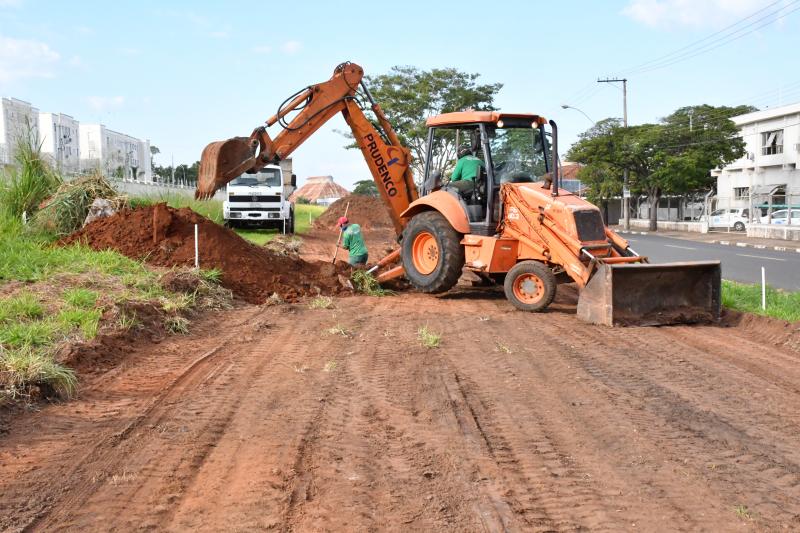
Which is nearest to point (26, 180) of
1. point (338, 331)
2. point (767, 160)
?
point (338, 331)

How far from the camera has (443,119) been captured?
11836 mm

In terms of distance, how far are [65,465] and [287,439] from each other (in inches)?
53.4

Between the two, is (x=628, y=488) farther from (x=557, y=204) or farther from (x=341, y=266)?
(x=341, y=266)

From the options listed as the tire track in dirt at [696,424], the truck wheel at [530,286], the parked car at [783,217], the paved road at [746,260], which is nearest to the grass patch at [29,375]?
the tire track in dirt at [696,424]

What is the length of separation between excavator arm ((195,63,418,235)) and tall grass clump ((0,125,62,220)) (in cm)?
469

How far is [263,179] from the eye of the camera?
26.6m

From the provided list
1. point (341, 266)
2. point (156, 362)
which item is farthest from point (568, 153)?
point (156, 362)

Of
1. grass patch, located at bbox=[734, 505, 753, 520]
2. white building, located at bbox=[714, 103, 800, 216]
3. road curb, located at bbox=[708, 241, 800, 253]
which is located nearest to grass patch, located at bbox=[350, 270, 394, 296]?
grass patch, located at bbox=[734, 505, 753, 520]

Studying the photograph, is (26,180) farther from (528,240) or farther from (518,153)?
(528,240)

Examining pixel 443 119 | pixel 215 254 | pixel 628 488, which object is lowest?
pixel 628 488

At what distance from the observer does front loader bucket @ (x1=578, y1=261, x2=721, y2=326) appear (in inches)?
377

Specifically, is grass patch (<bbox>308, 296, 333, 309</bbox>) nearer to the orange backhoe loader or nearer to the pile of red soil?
the pile of red soil

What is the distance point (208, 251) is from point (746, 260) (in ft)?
55.3

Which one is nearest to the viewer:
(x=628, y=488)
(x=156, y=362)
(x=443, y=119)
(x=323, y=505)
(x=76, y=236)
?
(x=323, y=505)
